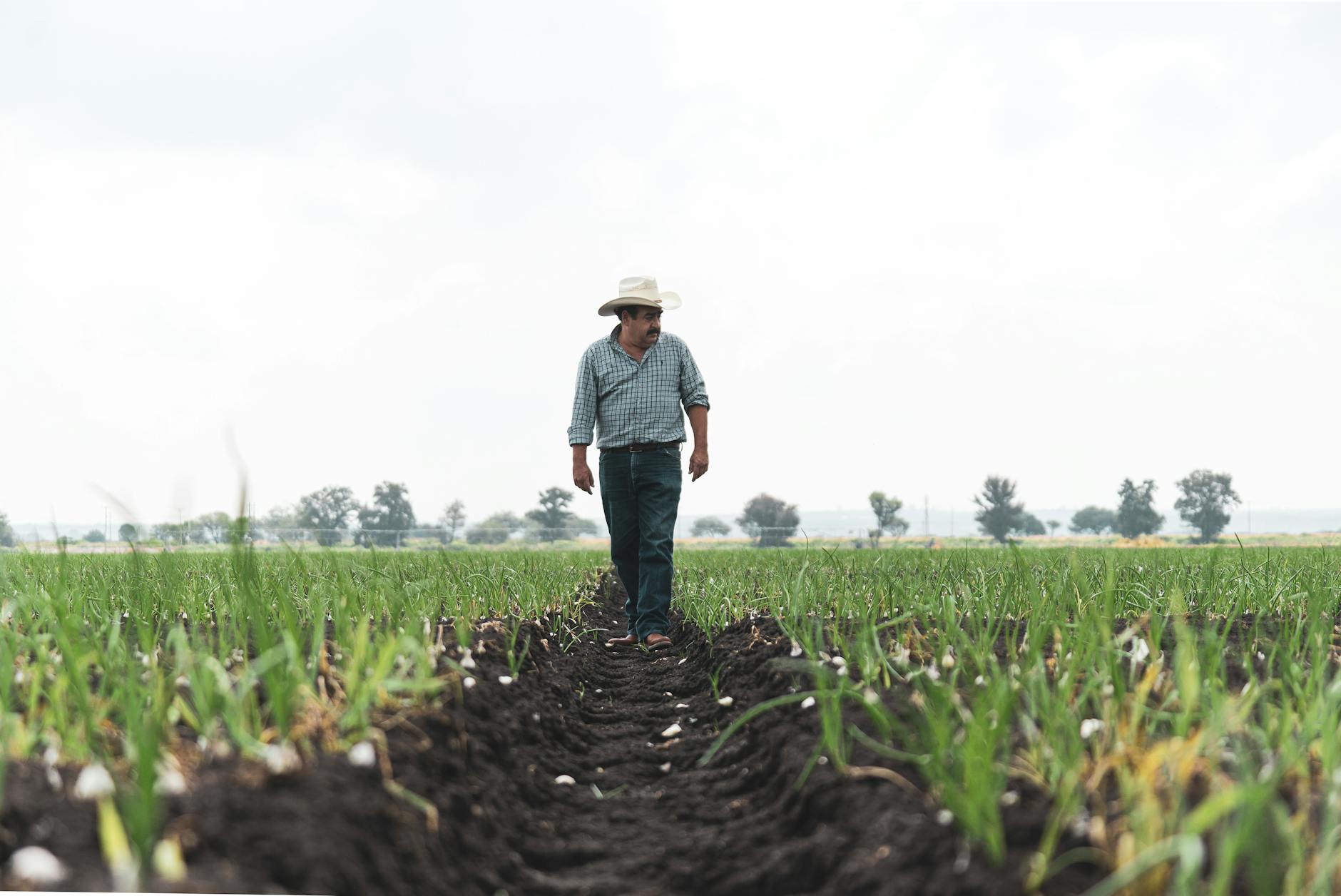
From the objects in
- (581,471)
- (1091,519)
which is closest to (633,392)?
(581,471)

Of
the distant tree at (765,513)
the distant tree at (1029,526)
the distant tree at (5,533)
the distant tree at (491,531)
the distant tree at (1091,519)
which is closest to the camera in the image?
the distant tree at (5,533)

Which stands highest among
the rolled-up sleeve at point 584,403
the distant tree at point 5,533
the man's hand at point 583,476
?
the rolled-up sleeve at point 584,403

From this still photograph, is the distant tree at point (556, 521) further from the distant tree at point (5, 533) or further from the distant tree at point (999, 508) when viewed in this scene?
the distant tree at point (5, 533)

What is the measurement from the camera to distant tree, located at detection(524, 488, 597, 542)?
80188mm

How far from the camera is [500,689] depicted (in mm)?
2984

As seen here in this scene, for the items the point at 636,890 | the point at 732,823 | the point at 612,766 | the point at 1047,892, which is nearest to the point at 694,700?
the point at 612,766

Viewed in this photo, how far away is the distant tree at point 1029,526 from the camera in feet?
349

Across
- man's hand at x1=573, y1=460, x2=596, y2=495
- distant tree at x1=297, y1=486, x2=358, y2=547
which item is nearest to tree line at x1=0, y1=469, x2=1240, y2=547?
distant tree at x1=297, y1=486, x2=358, y2=547

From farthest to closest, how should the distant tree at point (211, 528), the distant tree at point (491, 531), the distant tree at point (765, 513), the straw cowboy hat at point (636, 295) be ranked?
the distant tree at point (765, 513)
the distant tree at point (491, 531)
the straw cowboy hat at point (636, 295)
the distant tree at point (211, 528)

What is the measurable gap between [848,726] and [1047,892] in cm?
89

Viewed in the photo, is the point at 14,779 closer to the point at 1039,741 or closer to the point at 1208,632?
the point at 1039,741

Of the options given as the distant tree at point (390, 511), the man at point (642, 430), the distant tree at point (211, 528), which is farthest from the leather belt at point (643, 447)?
the distant tree at point (390, 511)

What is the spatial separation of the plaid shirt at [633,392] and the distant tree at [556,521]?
68.1m

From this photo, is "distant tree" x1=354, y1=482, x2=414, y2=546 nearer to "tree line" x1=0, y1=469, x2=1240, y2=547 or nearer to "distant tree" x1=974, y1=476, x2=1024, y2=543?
"tree line" x1=0, y1=469, x2=1240, y2=547
